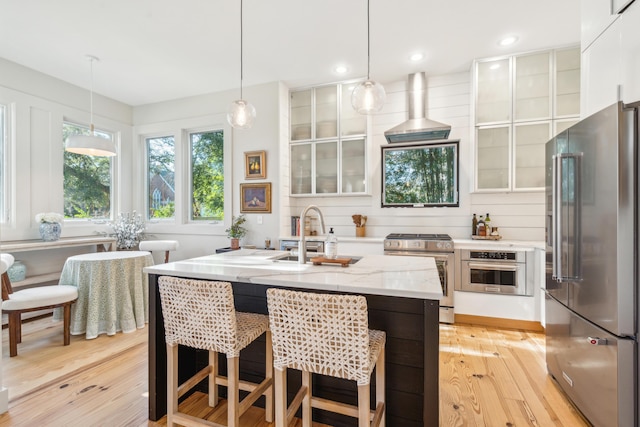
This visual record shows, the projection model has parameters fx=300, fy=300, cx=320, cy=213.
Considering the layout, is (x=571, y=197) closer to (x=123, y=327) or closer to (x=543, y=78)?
(x=543, y=78)

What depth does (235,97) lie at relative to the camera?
4379 millimetres

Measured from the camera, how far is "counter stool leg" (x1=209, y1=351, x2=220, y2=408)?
6.03 ft

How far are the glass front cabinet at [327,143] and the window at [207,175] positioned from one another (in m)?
1.19

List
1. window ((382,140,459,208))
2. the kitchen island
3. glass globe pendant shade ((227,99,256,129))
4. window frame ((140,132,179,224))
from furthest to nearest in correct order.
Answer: window frame ((140,132,179,224)) → window ((382,140,459,208)) → glass globe pendant shade ((227,99,256,129)) → the kitchen island

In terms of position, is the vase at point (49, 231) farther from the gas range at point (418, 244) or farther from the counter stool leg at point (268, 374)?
the gas range at point (418, 244)

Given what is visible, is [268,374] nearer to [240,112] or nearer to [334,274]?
[334,274]

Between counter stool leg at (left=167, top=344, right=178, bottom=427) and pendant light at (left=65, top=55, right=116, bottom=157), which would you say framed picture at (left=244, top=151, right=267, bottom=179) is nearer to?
pendant light at (left=65, top=55, right=116, bottom=157)

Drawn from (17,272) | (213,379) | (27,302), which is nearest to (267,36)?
(213,379)

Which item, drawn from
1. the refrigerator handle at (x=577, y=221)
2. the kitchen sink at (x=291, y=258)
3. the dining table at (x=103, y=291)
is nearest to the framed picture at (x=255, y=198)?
the dining table at (x=103, y=291)

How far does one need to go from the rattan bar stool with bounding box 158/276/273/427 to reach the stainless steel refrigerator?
182cm

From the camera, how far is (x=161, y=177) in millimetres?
4973

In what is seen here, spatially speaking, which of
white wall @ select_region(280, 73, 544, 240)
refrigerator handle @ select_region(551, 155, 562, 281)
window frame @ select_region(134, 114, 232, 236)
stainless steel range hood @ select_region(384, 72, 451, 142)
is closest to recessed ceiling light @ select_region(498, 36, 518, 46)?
white wall @ select_region(280, 73, 544, 240)

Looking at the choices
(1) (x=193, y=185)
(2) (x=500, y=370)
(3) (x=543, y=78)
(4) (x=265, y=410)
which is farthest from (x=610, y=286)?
(1) (x=193, y=185)

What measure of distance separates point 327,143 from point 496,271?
2517 millimetres
